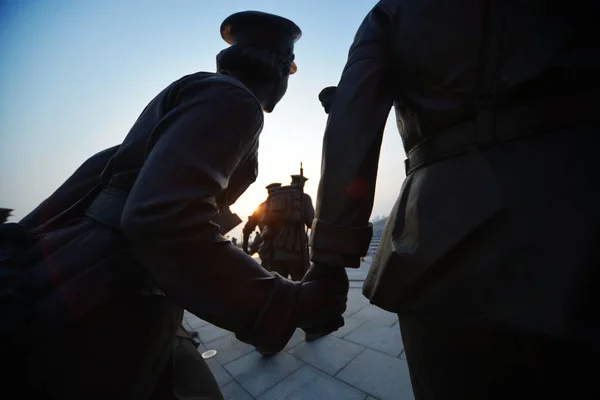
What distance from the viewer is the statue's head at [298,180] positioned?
20.6 feet

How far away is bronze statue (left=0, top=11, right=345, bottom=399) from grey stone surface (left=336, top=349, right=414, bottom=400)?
2.30 meters

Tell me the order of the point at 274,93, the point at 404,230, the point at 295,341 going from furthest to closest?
the point at 295,341, the point at 274,93, the point at 404,230

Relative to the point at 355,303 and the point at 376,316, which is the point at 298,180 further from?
the point at 376,316

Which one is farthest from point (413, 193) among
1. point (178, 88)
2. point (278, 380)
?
point (278, 380)

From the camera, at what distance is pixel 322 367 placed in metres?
3.30

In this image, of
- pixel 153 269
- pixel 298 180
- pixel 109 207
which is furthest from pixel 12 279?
pixel 298 180

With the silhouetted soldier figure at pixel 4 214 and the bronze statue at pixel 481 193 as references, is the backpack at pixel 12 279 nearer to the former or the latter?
the silhouetted soldier figure at pixel 4 214

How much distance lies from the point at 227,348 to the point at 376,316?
117 inches

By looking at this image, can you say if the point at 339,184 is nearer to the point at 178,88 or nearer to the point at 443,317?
the point at 443,317

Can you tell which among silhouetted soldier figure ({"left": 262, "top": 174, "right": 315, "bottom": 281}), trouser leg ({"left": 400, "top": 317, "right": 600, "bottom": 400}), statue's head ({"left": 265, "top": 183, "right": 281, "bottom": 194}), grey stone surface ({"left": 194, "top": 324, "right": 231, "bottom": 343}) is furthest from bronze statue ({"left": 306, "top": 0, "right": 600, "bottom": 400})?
statue's head ({"left": 265, "top": 183, "right": 281, "bottom": 194})

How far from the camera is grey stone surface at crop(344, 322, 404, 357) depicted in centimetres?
371

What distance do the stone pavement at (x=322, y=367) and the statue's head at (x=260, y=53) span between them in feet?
10.1

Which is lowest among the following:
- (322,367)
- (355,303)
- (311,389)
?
(355,303)

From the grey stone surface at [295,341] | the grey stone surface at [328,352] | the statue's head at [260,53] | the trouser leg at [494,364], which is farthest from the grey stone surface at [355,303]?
the statue's head at [260,53]
